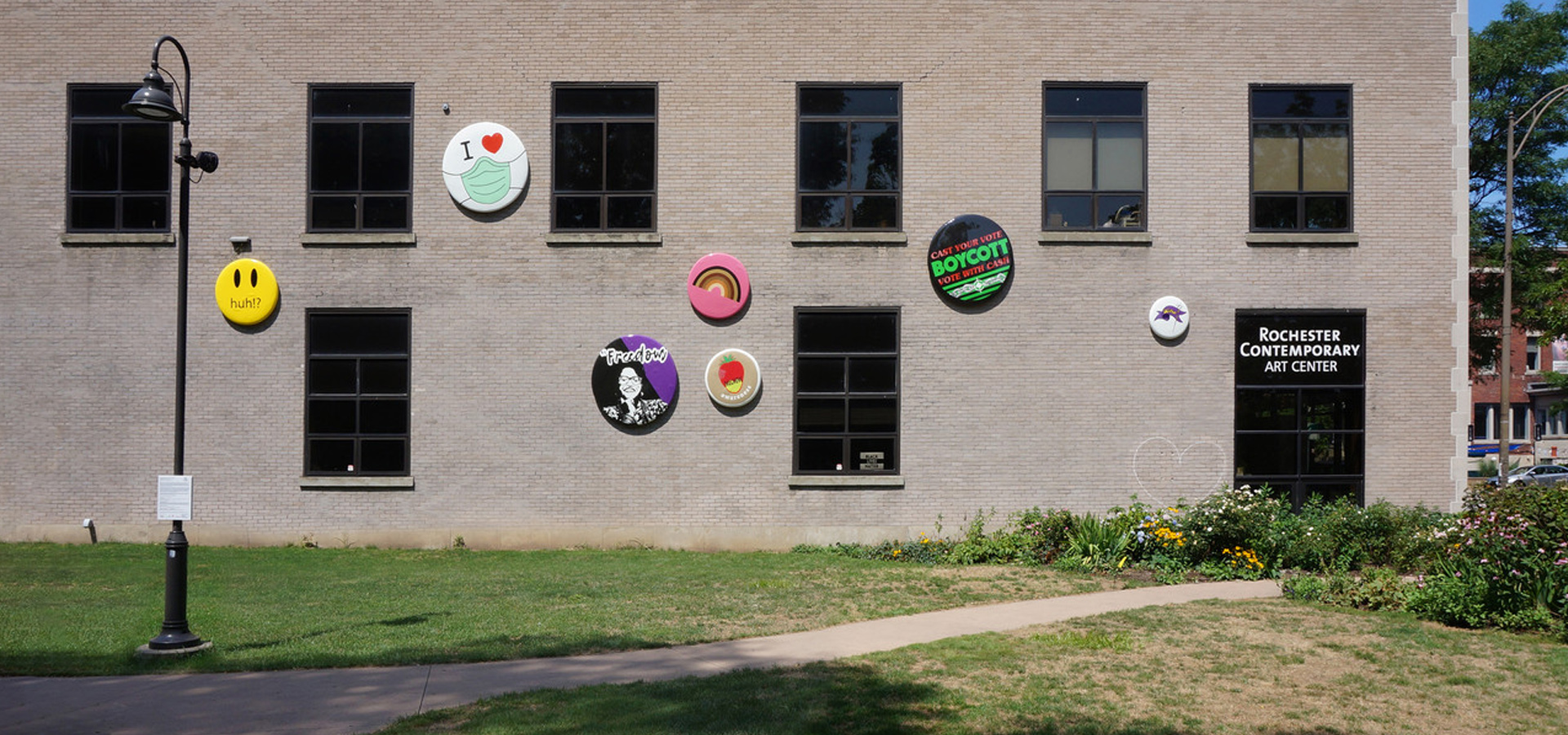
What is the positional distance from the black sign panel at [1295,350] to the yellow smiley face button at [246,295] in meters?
15.9

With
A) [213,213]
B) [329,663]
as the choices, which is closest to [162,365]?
[213,213]

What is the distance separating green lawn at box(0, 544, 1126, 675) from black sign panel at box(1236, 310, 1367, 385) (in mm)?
5842

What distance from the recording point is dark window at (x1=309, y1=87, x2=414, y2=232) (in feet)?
58.6

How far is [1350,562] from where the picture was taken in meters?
15.0

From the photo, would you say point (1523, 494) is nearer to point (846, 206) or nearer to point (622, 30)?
point (846, 206)

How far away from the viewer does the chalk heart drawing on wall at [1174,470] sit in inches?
696

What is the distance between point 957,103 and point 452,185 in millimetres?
8386

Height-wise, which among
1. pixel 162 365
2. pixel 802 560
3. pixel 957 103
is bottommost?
pixel 802 560

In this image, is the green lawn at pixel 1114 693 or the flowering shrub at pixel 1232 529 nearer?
the green lawn at pixel 1114 693

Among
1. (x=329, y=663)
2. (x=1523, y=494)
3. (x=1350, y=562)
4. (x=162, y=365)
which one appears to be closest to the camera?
(x=329, y=663)

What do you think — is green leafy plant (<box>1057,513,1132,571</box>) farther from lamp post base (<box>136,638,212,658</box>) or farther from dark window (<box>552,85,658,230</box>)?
lamp post base (<box>136,638,212,658</box>)

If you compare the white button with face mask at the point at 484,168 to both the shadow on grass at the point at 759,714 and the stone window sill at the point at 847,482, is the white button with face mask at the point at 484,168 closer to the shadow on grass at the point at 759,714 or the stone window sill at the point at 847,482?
the stone window sill at the point at 847,482

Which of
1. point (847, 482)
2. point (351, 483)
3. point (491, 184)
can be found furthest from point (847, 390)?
point (351, 483)

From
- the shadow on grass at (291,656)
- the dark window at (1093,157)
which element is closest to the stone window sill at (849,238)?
the dark window at (1093,157)
